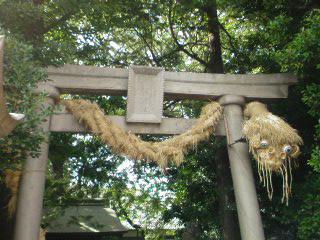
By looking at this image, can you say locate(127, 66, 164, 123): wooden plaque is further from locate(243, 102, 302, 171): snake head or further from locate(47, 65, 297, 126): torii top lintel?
locate(243, 102, 302, 171): snake head

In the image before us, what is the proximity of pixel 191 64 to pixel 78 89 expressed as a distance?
228 inches

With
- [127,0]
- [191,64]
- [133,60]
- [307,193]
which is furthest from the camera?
[191,64]

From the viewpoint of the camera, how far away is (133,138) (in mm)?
5539

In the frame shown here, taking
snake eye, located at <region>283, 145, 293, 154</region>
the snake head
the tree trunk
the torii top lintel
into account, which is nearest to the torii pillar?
the torii top lintel

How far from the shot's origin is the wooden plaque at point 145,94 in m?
5.73

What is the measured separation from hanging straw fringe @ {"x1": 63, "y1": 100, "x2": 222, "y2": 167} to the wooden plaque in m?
0.36

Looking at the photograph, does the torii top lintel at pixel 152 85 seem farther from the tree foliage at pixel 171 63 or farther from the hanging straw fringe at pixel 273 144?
the hanging straw fringe at pixel 273 144

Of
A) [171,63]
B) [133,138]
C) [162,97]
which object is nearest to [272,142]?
[162,97]

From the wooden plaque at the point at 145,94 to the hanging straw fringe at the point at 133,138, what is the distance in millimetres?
359

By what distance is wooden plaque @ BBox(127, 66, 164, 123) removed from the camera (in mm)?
5730

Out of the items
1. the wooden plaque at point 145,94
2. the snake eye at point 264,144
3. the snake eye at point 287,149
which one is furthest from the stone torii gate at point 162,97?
the snake eye at point 287,149

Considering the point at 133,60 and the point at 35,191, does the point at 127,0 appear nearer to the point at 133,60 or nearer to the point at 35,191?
the point at 133,60

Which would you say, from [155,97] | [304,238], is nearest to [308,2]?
[155,97]

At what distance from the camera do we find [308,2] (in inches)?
230
